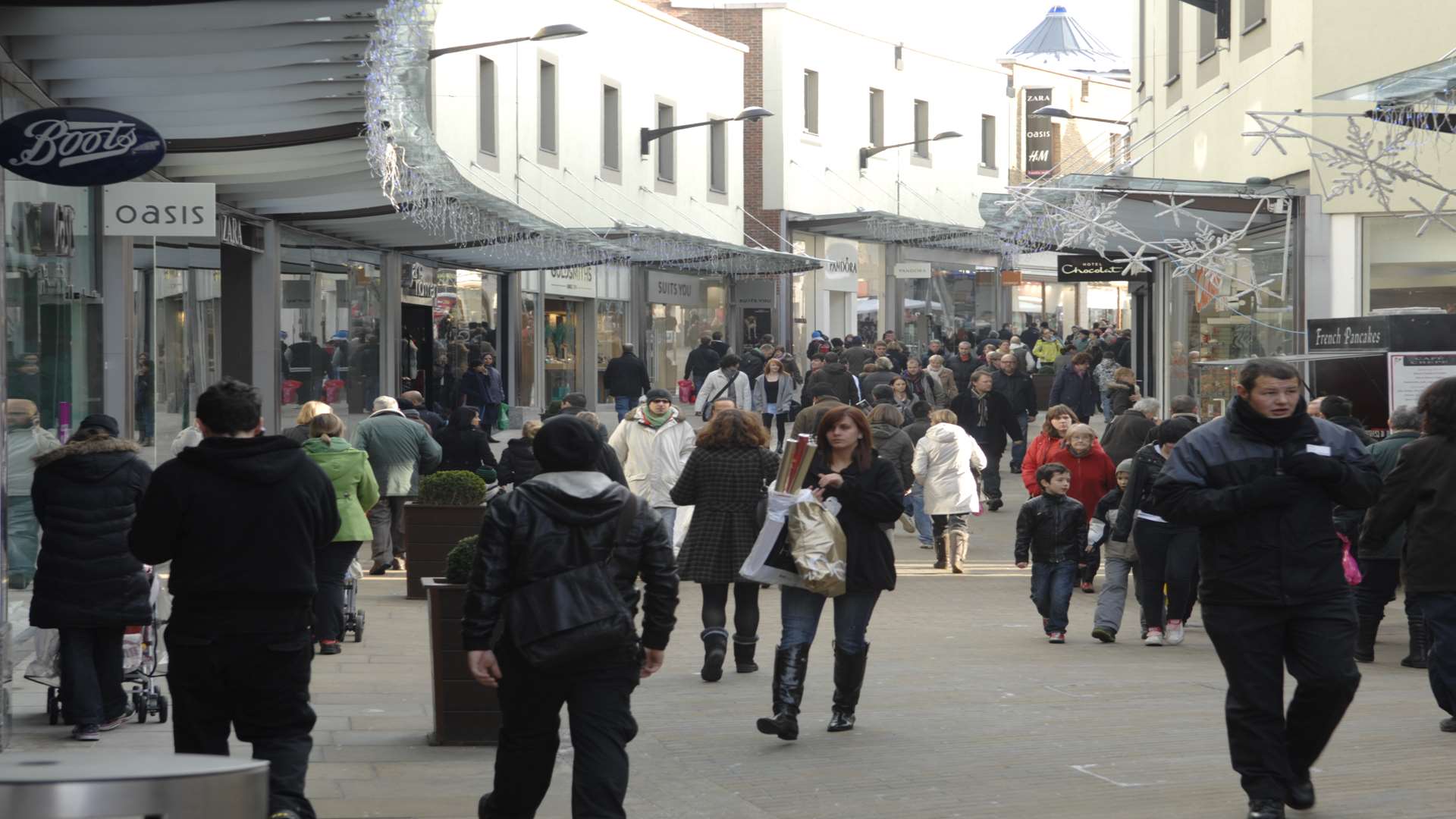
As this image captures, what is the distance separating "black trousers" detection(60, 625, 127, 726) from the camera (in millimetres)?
8820

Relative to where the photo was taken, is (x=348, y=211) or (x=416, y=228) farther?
(x=416, y=228)

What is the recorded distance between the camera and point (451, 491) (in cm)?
1459

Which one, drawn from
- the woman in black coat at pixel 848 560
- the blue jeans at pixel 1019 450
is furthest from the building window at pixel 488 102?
the woman in black coat at pixel 848 560

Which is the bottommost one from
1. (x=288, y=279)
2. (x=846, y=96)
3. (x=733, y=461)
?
(x=733, y=461)

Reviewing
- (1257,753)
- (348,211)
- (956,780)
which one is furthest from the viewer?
(348,211)

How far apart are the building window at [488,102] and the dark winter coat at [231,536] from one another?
27892mm

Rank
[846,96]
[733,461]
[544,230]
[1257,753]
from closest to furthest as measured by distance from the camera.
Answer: [1257,753], [733,461], [544,230], [846,96]

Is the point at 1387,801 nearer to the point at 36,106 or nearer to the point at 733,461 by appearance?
the point at 733,461

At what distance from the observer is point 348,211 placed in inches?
850

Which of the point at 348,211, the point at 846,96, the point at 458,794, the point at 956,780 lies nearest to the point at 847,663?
the point at 956,780

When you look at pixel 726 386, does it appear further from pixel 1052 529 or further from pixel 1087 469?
pixel 1052 529

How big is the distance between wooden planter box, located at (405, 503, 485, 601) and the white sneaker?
16.6 feet

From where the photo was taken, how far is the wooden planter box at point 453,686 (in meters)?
8.59

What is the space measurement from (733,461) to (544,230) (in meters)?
15.5
